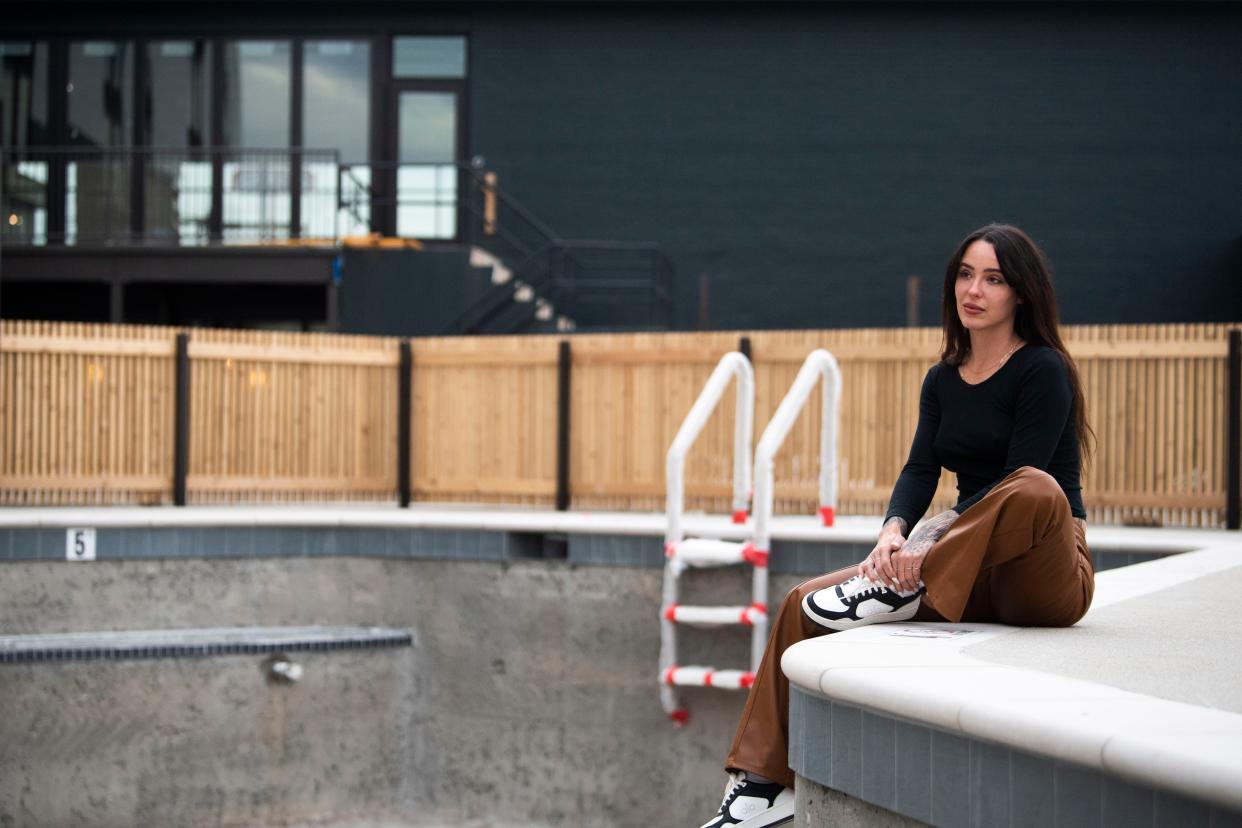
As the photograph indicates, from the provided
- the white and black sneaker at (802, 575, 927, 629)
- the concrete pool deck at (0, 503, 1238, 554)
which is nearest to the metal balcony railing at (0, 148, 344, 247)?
the concrete pool deck at (0, 503, 1238, 554)

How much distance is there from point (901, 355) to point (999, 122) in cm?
851

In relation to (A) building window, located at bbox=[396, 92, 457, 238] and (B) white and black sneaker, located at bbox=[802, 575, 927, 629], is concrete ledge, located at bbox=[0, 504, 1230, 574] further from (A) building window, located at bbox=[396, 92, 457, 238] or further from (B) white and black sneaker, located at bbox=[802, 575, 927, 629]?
(A) building window, located at bbox=[396, 92, 457, 238]

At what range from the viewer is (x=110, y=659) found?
8.65 m

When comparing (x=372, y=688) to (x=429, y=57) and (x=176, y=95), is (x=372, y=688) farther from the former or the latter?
(x=176, y=95)

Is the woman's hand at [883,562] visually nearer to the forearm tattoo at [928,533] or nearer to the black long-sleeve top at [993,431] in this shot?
the forearm tattoo at [928,533]

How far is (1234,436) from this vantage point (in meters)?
9.95

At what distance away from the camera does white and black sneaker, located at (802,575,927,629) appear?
12.9 ft

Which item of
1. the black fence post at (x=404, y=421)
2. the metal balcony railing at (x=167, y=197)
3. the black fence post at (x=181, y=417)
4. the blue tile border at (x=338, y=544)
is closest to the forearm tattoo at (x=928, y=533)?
the blue tile border at (x=338, y=544)

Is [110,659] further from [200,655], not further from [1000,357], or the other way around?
[1000,357]

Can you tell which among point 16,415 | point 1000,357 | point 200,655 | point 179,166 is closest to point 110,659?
point 200,655

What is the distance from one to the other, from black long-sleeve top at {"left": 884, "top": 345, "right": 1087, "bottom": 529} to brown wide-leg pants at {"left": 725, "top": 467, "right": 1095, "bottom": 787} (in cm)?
15

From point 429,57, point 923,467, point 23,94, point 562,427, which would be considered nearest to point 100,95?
point 23,94

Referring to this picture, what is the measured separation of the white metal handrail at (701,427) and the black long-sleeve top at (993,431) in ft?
12.3

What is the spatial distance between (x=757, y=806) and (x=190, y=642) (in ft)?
19.7
